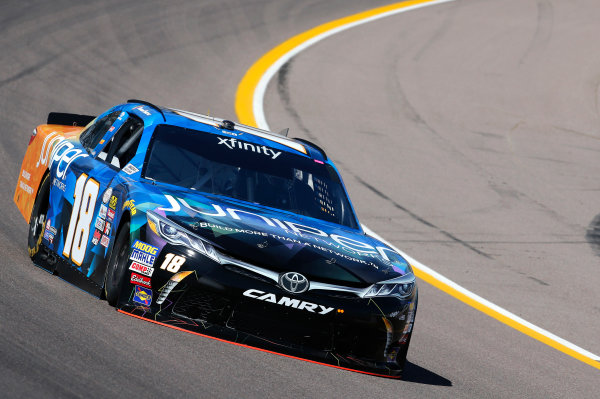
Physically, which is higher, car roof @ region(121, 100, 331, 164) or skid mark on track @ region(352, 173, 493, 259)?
car roof @ region(121, 100, 331, 164)

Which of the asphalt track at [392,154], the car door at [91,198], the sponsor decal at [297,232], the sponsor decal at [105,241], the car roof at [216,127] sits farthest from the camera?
the car roof at [216,127]

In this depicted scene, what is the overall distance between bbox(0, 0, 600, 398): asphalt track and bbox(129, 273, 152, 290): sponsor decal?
297 millimetres

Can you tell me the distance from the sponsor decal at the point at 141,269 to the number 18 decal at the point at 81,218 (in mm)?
1156

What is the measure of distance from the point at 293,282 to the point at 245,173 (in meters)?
1.51

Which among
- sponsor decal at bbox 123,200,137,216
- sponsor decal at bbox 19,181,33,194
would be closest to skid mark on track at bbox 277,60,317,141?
sponsor decal at bbox 19,181,33,194

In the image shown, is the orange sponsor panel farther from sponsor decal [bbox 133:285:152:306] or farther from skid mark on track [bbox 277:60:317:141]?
skid mark on track [bbox 277:60:317:141]

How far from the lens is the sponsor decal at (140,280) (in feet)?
19.1

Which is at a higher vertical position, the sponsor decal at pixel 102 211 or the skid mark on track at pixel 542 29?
the skid mark on track at pixel 542 29

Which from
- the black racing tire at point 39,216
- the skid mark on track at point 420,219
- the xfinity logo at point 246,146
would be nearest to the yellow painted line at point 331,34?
the skid mark on track at point 420,219

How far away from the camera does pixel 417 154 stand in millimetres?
14984

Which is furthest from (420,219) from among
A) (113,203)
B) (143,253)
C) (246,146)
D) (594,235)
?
(143,253)

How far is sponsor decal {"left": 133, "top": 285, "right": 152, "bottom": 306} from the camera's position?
19.1 ft

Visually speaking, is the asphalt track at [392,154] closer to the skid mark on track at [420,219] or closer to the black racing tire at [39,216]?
the skid mark on track at [420,219]

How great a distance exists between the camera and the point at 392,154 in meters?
14.8
